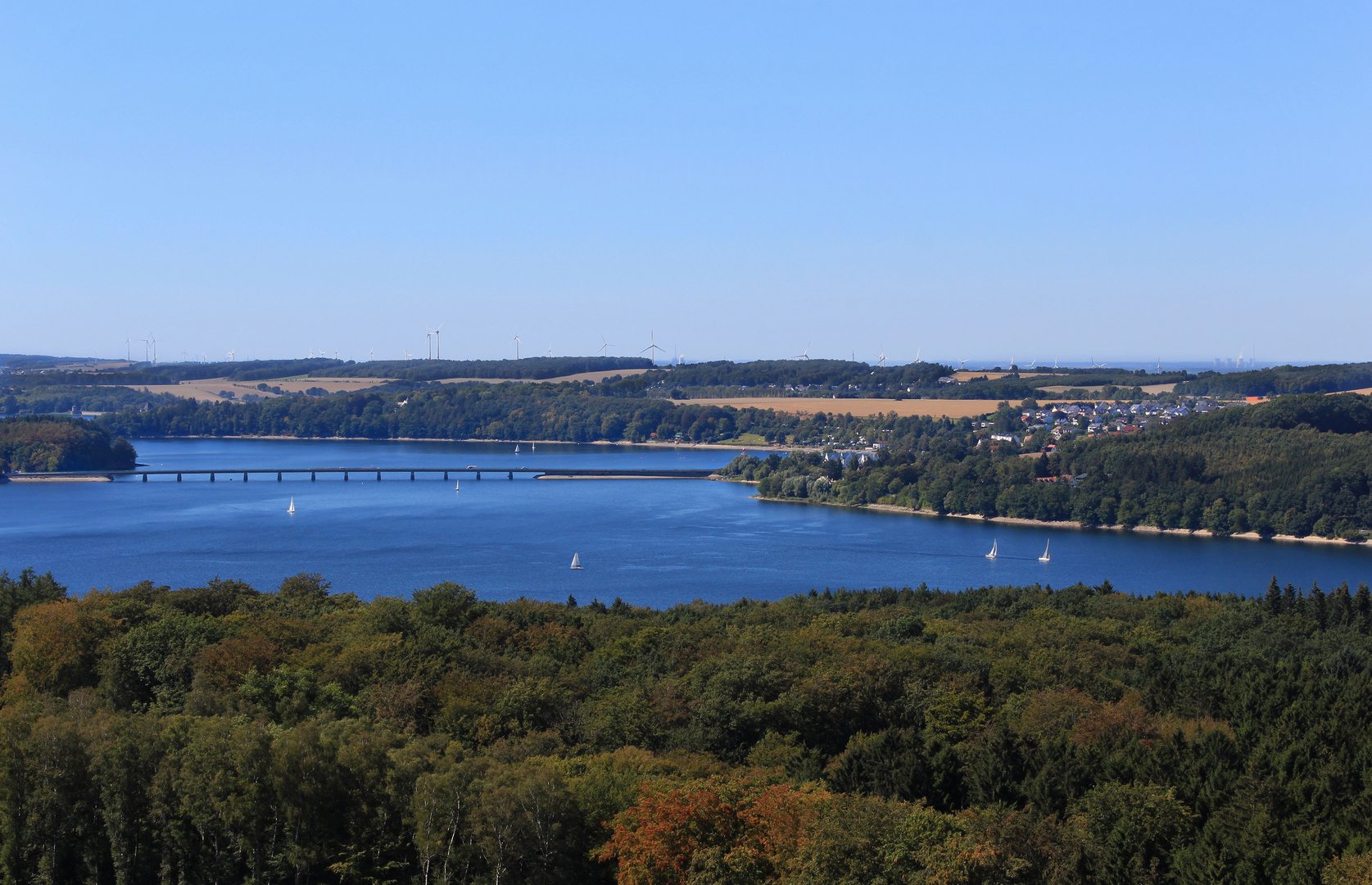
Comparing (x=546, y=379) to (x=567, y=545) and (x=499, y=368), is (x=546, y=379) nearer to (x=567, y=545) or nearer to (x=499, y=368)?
(x=499, y=368)

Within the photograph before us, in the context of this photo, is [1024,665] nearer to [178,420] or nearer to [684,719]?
[684,719]

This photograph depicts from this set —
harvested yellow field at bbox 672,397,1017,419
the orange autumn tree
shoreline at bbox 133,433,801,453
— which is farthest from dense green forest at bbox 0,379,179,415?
the orange autumn tree

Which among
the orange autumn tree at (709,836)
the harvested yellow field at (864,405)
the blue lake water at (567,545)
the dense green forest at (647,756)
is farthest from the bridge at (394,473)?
the orange autumn tree at (709,836)

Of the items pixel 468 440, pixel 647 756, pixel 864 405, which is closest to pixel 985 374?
pixel 864 405

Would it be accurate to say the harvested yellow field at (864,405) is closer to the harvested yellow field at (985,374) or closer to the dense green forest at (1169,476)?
the harvested yellow field at (985,374)

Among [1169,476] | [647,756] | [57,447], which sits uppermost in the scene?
[647,756]

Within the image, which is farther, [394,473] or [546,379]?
[546,379]

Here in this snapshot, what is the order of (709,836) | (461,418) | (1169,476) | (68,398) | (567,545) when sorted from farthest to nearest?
(68,398) → (461,418) → (1169,476) → (567,545) → (709,836)
